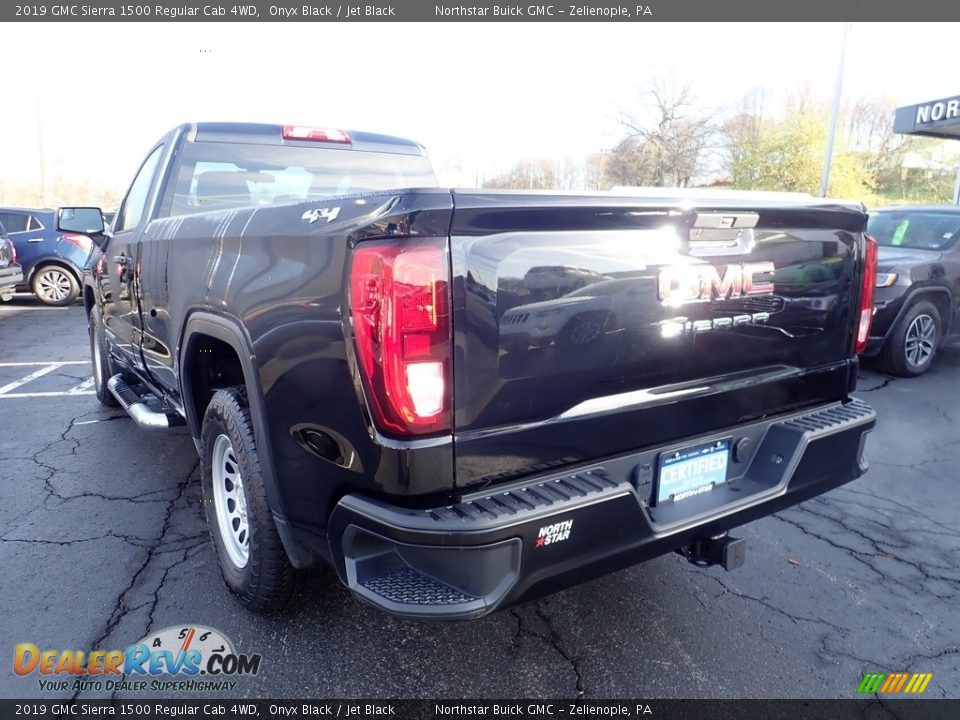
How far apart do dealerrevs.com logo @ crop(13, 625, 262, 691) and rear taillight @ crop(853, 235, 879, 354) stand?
2.72m

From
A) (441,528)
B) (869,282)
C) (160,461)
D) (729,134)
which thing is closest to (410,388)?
(441,528)

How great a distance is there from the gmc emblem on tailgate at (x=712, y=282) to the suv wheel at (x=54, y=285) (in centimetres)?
1331

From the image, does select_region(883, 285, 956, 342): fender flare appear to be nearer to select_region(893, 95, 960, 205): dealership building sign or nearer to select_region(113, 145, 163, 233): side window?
select_region(113, 145, 163, 233): side window

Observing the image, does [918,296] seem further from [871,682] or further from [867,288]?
[871,682]

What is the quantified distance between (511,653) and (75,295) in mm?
A: 13115

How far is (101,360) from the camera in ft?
17.8

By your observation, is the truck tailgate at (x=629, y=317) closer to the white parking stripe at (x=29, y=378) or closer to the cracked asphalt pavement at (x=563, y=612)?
the cracked asphalt pavement at (x=563, y=612)

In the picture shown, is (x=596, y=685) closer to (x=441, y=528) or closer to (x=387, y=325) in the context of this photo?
(x=441, y=528)

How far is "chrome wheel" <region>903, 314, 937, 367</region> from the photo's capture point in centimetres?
665

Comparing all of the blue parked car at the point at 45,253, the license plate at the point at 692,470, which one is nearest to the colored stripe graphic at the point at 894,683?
the license plate at the point at 692,470

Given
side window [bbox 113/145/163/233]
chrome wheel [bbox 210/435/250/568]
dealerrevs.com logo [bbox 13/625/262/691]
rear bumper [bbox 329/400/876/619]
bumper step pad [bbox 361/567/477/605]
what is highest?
side window [bbox 113/145/163/233]

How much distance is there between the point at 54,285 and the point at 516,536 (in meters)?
13.5

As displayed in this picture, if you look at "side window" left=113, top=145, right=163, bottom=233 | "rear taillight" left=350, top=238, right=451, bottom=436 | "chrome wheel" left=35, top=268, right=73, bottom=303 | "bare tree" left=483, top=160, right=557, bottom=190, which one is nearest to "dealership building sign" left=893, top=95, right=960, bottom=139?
"bare tree" left=483, top=160, right=557, bottom=190

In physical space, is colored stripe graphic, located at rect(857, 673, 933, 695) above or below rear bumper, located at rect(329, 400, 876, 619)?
below
